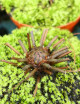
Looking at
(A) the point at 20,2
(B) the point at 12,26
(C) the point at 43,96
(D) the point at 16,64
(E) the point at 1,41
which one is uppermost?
(A) the point at 20,2

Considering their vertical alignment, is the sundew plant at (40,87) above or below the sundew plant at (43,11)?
below

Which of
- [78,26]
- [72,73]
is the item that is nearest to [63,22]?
[78,26]

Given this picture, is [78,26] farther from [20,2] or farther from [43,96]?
[43,96]

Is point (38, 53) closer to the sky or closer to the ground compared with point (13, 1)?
closer to the ground

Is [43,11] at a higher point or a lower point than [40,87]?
higher

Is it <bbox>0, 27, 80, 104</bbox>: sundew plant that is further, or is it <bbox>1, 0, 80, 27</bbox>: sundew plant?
<bbox>1, 0, 80, 27</bbox>: sundew plant

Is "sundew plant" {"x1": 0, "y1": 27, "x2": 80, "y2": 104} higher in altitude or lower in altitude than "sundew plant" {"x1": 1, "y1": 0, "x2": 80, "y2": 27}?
lower

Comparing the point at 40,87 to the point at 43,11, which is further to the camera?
the point at 43,11

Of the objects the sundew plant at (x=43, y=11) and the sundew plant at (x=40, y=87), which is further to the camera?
the sundew plant at (x=43, y=11)
